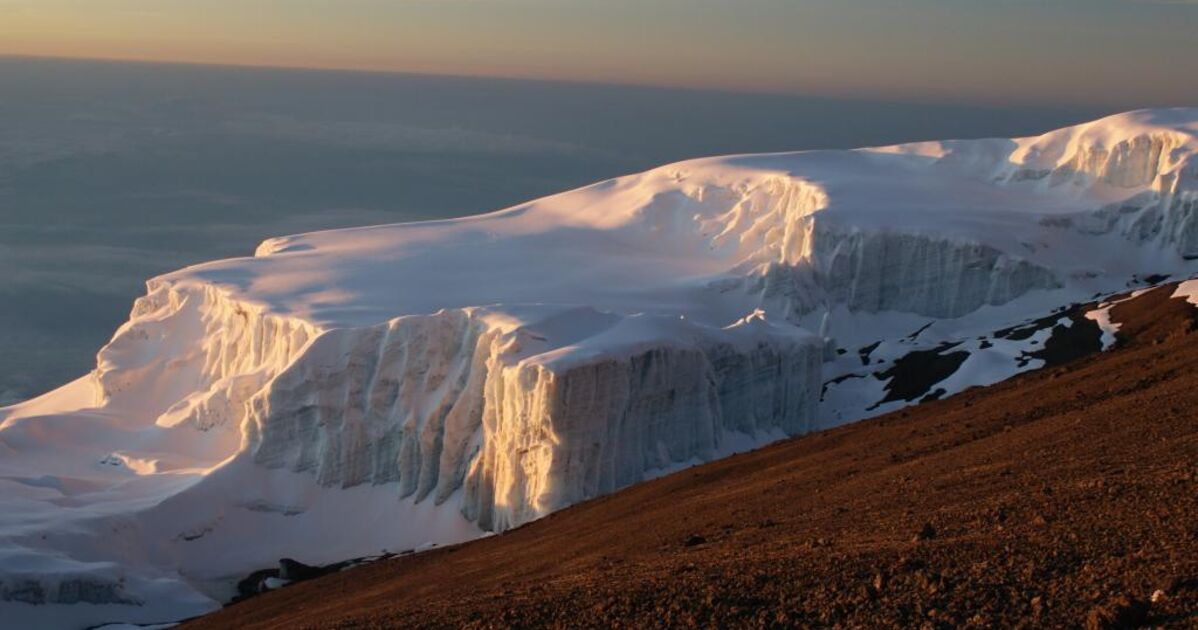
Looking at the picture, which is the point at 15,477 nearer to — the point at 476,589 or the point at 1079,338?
the point at 476,589

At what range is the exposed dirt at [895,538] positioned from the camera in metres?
17.3

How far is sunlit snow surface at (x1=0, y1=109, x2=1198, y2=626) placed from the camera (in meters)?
50.8

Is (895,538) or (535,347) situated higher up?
(895,538)

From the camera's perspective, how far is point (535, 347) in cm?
5303

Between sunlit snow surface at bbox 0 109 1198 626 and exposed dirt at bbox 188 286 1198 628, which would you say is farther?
sunlit snow surface at bbox 0 109 1198 626

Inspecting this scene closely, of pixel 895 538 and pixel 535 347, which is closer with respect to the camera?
pixel 895 538

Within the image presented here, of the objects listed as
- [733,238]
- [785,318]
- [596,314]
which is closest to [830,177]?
[733,238]

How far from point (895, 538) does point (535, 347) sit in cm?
3228

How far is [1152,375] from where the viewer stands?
32125 millimetres

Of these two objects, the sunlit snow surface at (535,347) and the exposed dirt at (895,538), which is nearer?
the exposed dirt at (895,538)

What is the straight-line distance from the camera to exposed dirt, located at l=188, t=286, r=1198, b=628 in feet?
56.9

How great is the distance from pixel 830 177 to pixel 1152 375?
54.3 metres

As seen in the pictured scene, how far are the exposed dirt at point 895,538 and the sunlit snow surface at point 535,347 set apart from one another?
33.2 feet

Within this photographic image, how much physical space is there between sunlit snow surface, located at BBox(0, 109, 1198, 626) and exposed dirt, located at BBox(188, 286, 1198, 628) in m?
10.1
